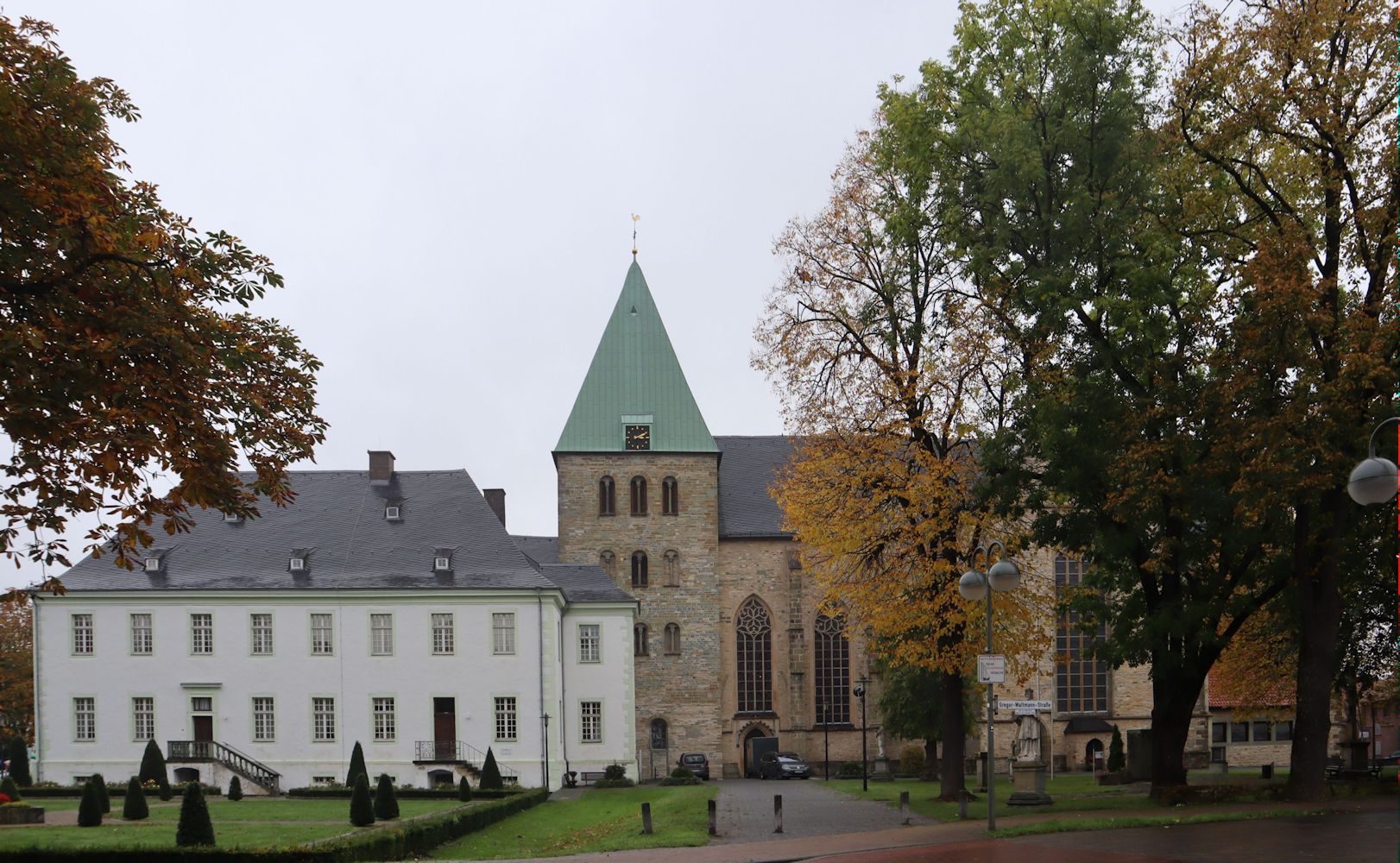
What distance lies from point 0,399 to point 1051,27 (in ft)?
68.6

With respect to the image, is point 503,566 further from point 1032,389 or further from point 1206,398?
point 1206,398

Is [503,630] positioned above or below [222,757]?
above

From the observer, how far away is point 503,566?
52.6m

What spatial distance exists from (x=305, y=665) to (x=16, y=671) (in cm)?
2295

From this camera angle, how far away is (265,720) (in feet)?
166

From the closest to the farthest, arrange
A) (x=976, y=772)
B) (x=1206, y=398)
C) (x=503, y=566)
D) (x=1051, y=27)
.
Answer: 1. (x=1206, y=398)
2. (x=1051, y=27)
3. (x=503, y=566)
4. (x=976, y=772)

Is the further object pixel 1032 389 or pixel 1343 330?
pixel 1032 389

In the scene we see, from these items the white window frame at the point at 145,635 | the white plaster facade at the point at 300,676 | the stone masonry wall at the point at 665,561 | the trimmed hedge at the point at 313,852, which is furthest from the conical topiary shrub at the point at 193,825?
the stone masonry wall at the point at 665,561

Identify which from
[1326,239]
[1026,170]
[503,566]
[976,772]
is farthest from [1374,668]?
[503,566]

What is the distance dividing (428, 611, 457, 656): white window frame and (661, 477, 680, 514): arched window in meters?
16.1

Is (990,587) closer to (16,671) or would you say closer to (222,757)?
(222,757)

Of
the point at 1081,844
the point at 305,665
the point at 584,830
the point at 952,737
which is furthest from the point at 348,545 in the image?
the point at 1081,844

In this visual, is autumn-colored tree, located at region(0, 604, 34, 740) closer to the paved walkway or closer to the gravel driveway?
the gravel driveway

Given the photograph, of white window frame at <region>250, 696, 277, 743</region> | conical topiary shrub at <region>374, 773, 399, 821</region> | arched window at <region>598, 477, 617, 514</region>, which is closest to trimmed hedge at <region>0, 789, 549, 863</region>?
conical topiary shrub at <region>374, 773, 399, 821</region>
